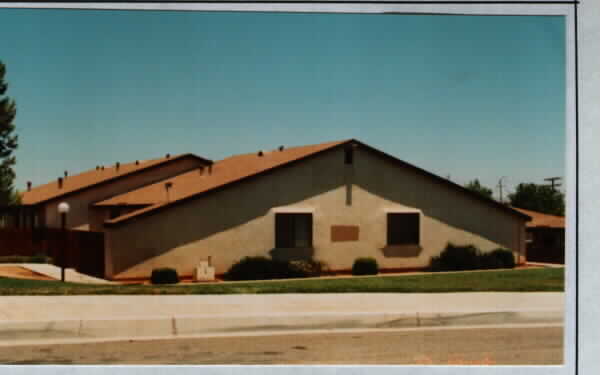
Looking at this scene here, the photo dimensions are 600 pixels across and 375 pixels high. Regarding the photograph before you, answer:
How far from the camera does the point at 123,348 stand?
9891mm

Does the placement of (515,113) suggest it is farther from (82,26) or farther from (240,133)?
(82,26)

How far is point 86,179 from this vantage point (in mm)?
16891

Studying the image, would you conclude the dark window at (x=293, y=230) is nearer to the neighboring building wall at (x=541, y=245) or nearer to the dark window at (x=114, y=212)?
the dark window at (x=114, y=212)

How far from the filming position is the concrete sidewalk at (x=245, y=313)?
10.7 meters

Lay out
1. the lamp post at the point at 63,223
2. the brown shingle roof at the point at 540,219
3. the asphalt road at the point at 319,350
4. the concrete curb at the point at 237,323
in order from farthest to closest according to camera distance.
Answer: the lamp post at the point at 63,223
the brown shingle roof at the point at 540,219
the concrete curb at the point at 237,323
the asphalt road at the point at 319,350

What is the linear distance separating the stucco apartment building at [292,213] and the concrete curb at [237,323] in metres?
4.53

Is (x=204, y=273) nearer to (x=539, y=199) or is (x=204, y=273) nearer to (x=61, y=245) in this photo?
(x=61, y=245)

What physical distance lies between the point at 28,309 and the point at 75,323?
5.46 ft

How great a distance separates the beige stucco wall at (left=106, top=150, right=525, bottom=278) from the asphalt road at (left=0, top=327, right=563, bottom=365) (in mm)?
5628

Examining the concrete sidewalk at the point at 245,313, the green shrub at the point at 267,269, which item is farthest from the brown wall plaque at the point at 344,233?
the concrete sidewalk at the point at 245,313

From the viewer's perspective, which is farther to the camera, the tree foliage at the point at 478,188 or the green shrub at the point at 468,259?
the green shrub at the point at 468,259

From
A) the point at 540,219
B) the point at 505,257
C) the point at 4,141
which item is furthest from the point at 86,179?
the point at 540,219

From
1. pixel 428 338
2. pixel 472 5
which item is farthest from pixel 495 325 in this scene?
pixel 472 5

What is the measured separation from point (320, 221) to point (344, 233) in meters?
0.61
